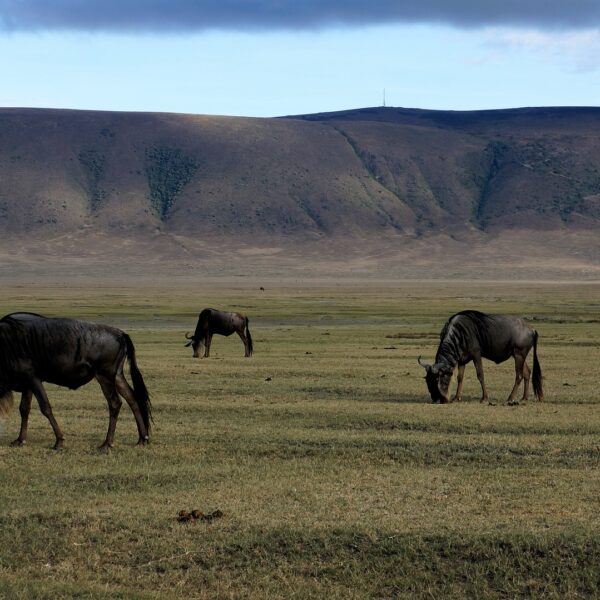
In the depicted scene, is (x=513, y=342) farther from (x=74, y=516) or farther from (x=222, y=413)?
(x=74, y=516)

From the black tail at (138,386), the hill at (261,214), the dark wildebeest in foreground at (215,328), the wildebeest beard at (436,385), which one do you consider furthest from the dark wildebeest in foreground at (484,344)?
the hill at (261,214)

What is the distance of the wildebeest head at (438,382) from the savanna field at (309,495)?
38cm

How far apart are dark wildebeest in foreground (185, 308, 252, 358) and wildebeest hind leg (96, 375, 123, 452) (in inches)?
673

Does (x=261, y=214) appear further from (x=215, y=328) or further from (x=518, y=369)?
(x=518, y=369)

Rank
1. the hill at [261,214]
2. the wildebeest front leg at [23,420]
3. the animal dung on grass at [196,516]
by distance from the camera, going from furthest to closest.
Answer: the hill at [261,214]
the wildebeest front leg at [23,420]
the animal dung on grass at [196,516]

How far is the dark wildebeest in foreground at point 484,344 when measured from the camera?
21.5 m

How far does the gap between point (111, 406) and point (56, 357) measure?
994mm

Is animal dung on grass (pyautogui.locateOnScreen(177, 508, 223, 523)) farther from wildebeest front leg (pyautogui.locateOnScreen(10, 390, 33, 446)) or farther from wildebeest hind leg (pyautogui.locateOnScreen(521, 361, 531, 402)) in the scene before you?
wildebeest hind leg (pyautogui.locateOnScreen(521, 361, 531, 402))

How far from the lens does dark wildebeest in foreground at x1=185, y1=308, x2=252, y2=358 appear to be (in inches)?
1314

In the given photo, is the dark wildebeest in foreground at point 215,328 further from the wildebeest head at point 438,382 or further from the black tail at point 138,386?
the black tail at point 138,386

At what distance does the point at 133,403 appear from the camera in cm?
1564

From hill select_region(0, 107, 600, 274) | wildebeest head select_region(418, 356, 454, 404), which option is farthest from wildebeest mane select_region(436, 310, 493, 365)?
hill select_region(0, 107, 600, 274)

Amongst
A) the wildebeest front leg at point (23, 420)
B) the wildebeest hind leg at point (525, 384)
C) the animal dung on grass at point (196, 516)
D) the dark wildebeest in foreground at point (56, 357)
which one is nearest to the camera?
the animal dung on grass at point (196, 516)

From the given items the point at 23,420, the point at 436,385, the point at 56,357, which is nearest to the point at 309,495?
the point at 56,357
